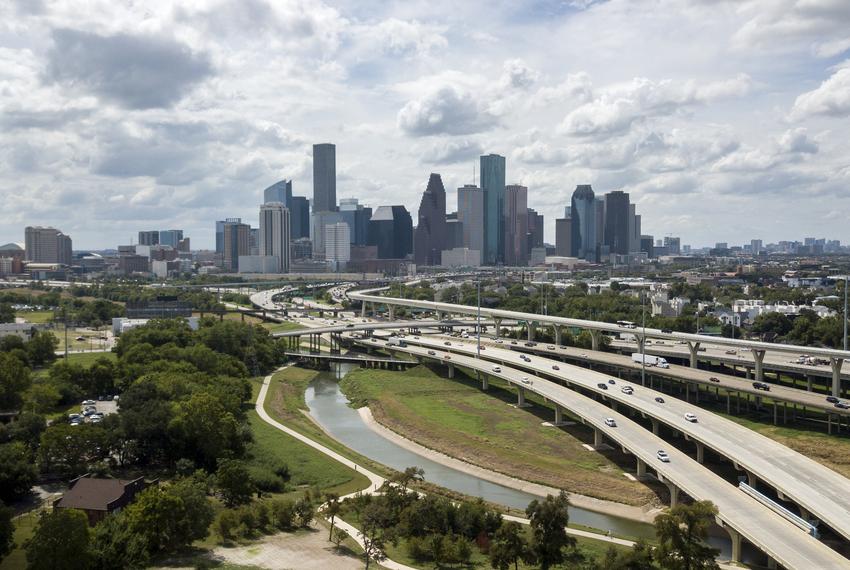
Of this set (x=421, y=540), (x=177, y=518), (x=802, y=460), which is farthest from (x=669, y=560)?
(x=177, y=518)

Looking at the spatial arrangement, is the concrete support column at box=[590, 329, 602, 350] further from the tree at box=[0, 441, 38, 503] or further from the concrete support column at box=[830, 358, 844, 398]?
the tree at box=[0, 441, 38, 503]

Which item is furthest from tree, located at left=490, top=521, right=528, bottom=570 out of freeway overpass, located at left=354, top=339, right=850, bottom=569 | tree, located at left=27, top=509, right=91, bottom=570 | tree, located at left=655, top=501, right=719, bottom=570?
tree, located at left=27, top=509, right=91, bottom=570

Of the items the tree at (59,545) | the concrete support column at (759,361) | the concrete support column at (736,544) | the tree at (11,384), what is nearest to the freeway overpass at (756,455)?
the concrete support column at (736,544)

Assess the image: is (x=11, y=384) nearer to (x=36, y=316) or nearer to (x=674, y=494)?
(x=674, y=494)

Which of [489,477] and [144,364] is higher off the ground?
[144,364]

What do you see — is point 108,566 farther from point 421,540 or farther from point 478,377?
point 478,377

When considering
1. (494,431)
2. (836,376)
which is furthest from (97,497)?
(836,376)
